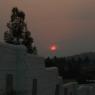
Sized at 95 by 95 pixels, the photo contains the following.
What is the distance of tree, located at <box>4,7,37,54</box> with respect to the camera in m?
31.5

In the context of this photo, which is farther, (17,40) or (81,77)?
(81,77)

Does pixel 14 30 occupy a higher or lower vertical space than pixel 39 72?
higher

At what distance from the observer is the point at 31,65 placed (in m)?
16.2

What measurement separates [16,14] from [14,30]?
112cm

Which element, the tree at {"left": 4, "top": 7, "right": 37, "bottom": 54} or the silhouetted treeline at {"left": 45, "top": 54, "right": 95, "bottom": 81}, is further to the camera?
the silhouetted treeline at {"left": 45, "top": 54, "right": 95, "bottom": 81}

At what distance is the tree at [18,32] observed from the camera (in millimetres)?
31495

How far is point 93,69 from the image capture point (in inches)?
2045

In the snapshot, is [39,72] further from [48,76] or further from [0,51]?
[0,51]

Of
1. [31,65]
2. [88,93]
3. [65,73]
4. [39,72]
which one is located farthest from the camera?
[65,73]

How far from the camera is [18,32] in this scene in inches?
1255

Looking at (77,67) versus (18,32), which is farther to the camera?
(77,67)

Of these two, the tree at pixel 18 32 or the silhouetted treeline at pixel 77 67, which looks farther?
the silhouetted treeline at pixel 77 67

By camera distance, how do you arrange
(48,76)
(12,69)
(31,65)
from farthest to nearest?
(48,76) < (31,65) < (12,69)

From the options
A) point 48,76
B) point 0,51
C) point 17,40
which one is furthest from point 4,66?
point 17,40
